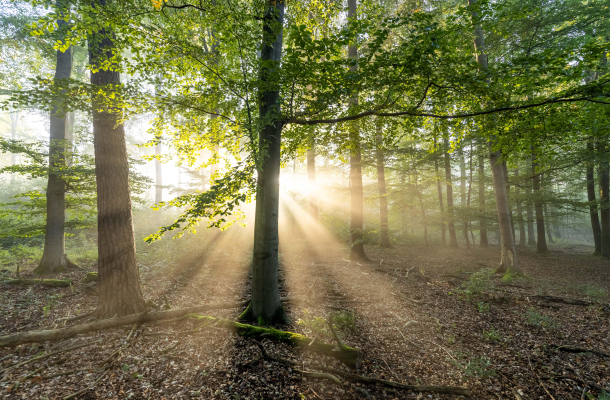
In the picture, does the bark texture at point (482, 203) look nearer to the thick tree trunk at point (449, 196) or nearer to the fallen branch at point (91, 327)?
the thick tree trunk at point (449, 196)

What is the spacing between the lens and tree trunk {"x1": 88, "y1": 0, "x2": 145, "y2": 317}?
5.13 metres

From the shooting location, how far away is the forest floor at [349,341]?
3553 millimetres

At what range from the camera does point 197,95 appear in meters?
5.00

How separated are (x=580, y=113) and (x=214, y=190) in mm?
7089

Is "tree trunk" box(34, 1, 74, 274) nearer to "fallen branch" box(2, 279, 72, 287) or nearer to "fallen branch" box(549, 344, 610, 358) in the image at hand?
"fallen branch" box(2, 279, 72, 287)

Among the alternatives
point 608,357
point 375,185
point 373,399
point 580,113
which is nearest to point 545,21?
point 580,113

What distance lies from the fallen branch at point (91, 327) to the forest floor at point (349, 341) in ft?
0.40

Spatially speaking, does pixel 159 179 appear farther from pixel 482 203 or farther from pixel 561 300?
pixel 561 300

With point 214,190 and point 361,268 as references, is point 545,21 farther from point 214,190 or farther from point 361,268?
point 214,190

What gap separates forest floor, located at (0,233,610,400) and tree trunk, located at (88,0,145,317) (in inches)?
26.3

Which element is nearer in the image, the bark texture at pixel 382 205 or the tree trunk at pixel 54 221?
the tree trunk at pixel 54 221

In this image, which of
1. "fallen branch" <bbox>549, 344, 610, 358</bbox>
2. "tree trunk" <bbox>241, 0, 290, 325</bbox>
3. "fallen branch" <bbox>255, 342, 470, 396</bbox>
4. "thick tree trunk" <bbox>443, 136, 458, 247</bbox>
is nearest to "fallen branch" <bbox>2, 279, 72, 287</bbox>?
"tree trunk" <bbox>241, 0, 290, 325</bbox>

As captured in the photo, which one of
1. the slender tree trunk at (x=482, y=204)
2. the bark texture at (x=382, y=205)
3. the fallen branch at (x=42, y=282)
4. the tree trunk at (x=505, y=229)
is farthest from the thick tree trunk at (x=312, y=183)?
the fallen branch at (x=42, y=282)

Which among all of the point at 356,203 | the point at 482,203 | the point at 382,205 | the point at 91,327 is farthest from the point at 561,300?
the point at 91,327
